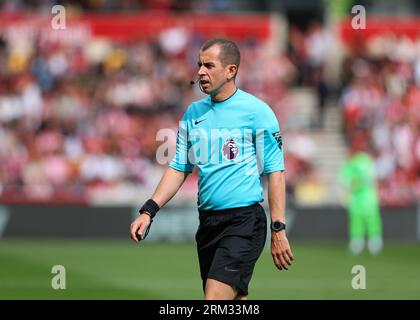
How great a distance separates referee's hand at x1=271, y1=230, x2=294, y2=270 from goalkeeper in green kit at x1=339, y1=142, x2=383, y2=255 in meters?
14.0

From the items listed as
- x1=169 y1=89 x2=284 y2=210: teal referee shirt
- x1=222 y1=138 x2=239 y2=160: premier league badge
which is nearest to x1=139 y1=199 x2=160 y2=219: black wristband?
x1=169 y1=89 x2=284 y2=210: teal referee shirt

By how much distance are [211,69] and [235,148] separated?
2.10 ft

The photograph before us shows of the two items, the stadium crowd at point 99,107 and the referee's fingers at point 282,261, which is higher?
the stadium crowd at point 99,107

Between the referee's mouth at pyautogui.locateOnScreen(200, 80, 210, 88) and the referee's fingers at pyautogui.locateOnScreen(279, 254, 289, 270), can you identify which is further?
the referee's mouth at pyautogui.locateOnScreen(200, 80, 210, 88)

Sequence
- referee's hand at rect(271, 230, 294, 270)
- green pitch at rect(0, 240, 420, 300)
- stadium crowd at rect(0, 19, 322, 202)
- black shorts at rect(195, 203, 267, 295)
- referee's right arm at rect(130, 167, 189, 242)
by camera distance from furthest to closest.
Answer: stadium crowd at rect(0, 19, 322, 202), green pitch at rect(0, 240, 420, 300), referee's right arm at rect(130, 167, 189, 242), black shorts at rect(195, 203, 267, 295), referee's hand at rect(271, 230, 294, 270)

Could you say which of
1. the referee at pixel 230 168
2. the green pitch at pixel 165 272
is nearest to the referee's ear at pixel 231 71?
the referee at pixel 230 168

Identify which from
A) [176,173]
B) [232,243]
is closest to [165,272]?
[176,173]

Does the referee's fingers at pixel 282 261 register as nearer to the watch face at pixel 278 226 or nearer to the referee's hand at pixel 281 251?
the referee's hand at pixel 281 251

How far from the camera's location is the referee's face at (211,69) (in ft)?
28.1

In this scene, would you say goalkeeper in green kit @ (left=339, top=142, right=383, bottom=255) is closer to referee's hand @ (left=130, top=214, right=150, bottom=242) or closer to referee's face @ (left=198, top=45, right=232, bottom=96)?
referee's face @ (left=198, top=45, right=232, bottom=96)

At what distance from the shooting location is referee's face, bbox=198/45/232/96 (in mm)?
8570

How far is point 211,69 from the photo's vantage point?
Result: 28.2ft

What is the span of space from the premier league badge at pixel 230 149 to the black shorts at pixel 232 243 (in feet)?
1.38

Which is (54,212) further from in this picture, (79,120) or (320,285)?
(320,285)
